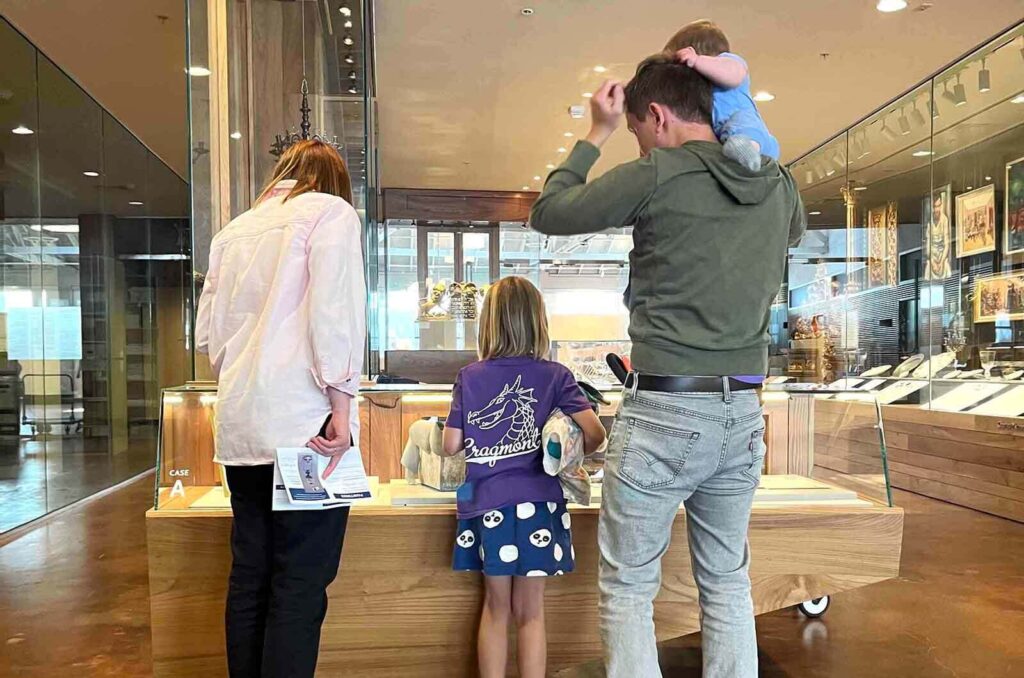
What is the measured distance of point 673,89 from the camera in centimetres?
138

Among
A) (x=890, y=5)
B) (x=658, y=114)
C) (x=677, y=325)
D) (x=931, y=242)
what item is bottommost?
(x=677, y=325)

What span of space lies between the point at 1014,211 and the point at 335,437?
18.2 feet

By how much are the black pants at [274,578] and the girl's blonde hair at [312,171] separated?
0.59 meters

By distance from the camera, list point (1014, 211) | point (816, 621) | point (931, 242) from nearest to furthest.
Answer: point (816, 621) → point (1014, 211) → point (931, 242)

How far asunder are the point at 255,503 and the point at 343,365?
13.9 inches

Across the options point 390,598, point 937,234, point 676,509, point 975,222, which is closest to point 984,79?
point 975,222

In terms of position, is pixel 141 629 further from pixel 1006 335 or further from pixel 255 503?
pixel 1006 335

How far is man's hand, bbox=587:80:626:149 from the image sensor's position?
1.39m

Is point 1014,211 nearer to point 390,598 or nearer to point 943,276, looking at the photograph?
point 943,276

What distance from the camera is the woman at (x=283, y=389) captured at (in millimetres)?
1487

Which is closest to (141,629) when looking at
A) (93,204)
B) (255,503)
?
(255,503)

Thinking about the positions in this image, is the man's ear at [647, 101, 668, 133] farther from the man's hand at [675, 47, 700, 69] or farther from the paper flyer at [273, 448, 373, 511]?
the paper flyer at [273, 448, 373, 511]

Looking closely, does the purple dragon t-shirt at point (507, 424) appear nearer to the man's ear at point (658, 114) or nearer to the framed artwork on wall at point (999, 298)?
the man's ear at point (658, 114)

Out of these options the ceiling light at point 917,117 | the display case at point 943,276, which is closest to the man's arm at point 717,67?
the display case at point 943,276
